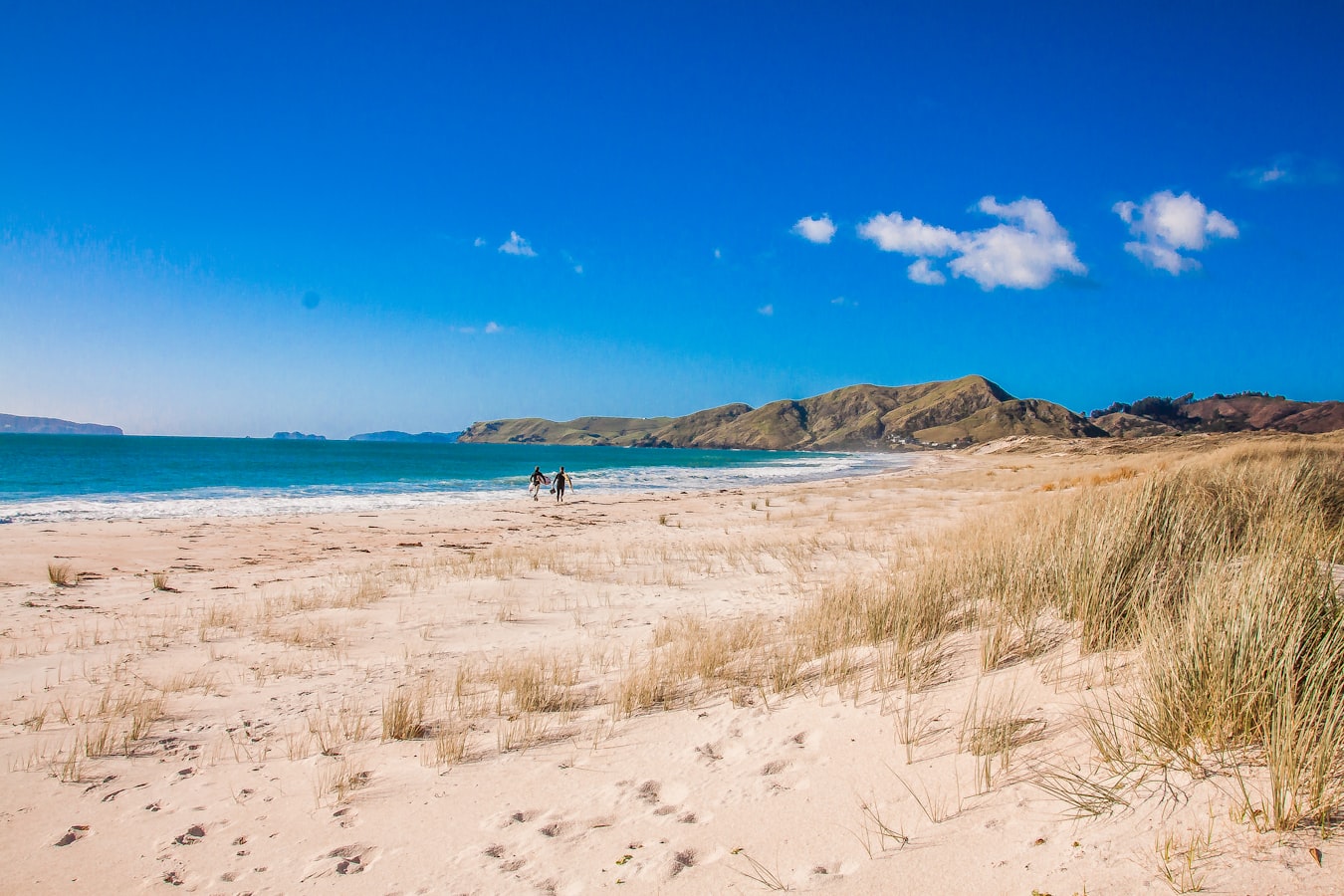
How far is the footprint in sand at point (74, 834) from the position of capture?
3.79 m

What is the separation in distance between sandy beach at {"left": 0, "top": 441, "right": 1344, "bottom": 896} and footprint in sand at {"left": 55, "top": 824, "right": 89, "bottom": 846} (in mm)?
14

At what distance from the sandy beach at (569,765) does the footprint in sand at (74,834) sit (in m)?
0.01

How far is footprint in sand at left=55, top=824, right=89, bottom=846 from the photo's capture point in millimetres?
3793

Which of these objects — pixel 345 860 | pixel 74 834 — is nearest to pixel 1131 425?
pixel 345 860

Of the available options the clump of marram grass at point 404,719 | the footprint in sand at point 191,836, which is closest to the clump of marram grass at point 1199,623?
the clump of marram grass at point 404,719

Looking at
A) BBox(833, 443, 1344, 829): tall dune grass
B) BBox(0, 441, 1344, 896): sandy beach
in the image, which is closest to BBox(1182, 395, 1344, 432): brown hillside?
BBox(833, 443, 1344, 829): tall dune grass

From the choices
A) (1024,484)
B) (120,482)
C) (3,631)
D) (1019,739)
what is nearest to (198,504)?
(120,482)

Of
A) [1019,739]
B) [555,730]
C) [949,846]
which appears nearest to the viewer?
[949,846]

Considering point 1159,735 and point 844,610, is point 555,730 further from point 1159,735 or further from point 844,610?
point 1159,735

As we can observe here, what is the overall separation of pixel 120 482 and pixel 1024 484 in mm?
49945

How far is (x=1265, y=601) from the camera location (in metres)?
3.45

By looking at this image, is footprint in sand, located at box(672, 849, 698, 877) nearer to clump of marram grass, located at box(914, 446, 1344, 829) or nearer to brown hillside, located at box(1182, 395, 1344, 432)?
clump of marram grass, located at box(914, 446, 1344, 829)

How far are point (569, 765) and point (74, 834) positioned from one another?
290 centimetres

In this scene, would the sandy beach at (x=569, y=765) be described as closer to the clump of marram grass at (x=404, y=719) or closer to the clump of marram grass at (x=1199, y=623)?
the clump of marram grass at (x=404, y=719)
